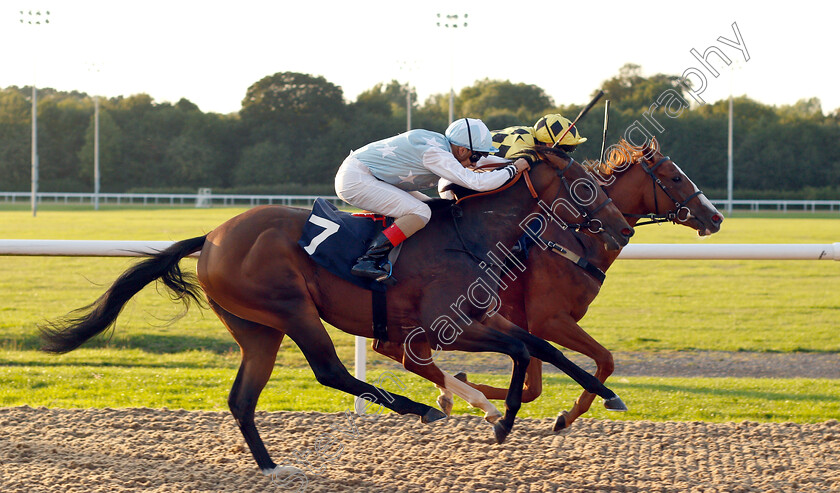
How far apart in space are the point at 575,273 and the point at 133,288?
6.69 ft

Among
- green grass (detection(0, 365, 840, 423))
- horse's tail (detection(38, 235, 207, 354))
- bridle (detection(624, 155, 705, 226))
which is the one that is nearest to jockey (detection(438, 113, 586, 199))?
bridle (detection(624, 155, 705, 226))

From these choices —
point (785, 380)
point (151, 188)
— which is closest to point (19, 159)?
point (151, 188)

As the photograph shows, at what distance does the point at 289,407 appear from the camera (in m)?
4.98

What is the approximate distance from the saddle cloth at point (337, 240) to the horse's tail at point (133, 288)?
56 cm

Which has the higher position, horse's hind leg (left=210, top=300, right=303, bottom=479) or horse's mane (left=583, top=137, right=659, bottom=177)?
horse's mane (left=583, top=137, right=659, bottom=177)

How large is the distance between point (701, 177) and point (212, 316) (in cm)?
3199

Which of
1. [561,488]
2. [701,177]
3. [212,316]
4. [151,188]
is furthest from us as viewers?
[151,188]

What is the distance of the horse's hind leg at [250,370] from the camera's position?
3547 mm

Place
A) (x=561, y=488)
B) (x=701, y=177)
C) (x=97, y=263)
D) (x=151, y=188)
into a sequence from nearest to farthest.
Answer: (x=561, y=488)
(x=97, y=263)
(x=701, y=177)
(x=151, y=188)

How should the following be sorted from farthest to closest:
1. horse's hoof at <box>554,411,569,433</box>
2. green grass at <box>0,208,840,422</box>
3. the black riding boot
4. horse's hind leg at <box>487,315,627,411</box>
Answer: green grass at <box>0,208,840,422</box> → horse's hoof at <box>554,411,569,433</box> → horse's hind leg at <box>487,315,627,411</box> → the black riding boot

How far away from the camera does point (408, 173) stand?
3.53 m

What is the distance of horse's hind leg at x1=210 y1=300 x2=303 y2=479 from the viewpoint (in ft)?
11.6

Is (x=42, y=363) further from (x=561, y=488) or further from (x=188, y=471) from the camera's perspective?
(x=561, y=488)

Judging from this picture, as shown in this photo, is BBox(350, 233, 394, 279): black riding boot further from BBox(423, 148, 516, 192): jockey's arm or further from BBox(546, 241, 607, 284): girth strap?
BBox(546, 241, 607, 284): girth strap
